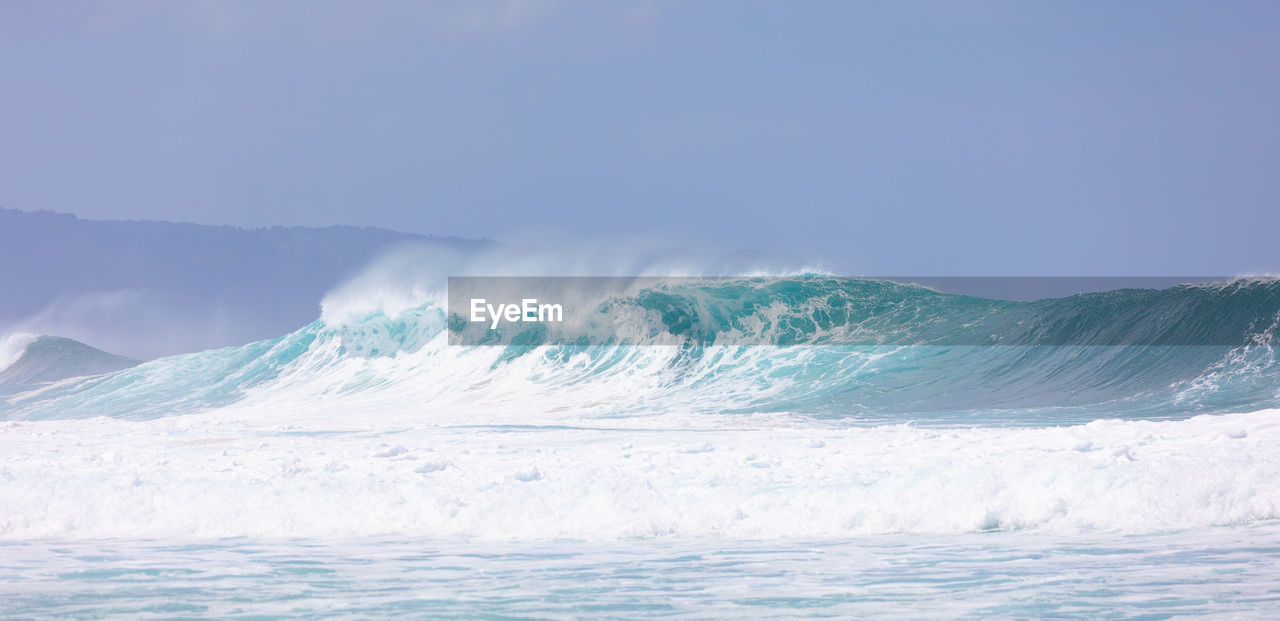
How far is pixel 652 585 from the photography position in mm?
5316

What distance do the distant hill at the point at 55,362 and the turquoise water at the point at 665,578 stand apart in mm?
29339

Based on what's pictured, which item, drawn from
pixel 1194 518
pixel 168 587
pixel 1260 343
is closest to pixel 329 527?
Answer: pixel 168 587

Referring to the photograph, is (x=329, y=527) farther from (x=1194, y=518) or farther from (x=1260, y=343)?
(x=1260, y=343)

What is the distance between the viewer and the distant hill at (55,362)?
32625mm

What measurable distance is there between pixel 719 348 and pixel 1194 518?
44.1ft

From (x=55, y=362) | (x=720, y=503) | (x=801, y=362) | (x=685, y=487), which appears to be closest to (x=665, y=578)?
(x=720, y=503)

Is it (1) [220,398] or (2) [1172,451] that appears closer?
(2) [1172,451]

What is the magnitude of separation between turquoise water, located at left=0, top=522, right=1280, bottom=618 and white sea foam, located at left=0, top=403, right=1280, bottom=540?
339 millimetres

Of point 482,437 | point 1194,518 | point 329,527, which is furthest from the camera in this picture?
point 482,437

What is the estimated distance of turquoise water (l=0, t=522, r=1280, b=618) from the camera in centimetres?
479
